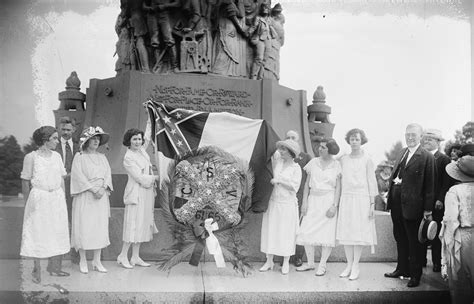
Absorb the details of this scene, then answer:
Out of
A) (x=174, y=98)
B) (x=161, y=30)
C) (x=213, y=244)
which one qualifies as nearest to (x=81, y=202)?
(x=213, y=244)

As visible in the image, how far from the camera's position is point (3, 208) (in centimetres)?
636

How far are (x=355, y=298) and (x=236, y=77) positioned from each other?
16.0 feet

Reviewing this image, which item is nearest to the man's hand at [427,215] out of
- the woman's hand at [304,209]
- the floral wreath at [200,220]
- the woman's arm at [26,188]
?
the woman's hand at [304,209]

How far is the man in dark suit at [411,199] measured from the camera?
18.6ft

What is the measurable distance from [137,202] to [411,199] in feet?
11.9

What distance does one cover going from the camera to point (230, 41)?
8766 millimetres

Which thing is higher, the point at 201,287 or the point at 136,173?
the point at 136,173

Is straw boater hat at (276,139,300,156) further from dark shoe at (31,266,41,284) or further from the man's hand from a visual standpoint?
dark shoe at (31,266,41,284)

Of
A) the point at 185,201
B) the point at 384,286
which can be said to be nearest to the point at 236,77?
the point at 185,201

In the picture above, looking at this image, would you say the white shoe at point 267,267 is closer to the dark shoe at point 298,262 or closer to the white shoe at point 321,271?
the dark shoe at point 298,262

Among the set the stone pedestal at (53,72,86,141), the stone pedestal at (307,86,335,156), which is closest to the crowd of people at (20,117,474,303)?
the stone pedestal at (53,72,86,141)

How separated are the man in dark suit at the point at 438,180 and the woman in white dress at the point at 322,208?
4.33ft

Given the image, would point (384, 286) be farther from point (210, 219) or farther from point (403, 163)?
point (210, 219)

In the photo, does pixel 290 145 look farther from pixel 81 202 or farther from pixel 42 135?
pixel 42 135
